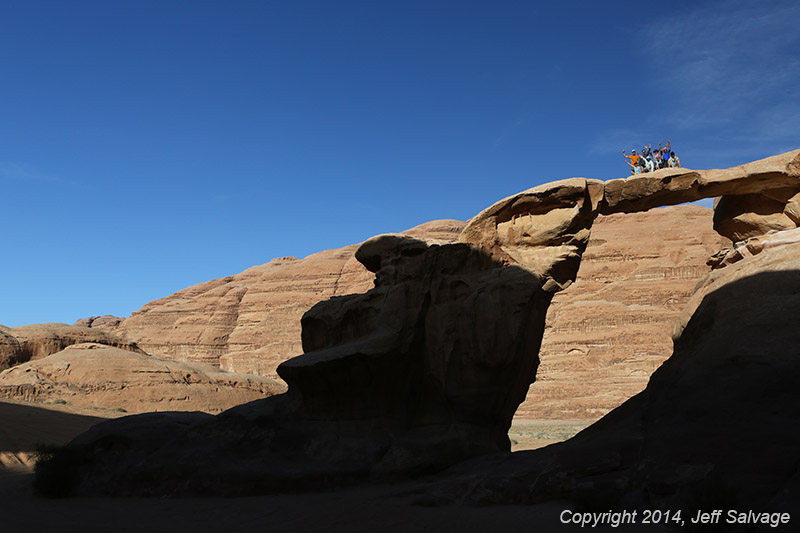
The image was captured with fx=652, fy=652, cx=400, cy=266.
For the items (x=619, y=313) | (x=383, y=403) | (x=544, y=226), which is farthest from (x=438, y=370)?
(x=619, y=313)

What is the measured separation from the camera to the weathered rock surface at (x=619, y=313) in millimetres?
44062

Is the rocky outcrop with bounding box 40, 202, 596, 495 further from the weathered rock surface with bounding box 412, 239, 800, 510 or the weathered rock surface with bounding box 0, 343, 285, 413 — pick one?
the weathered rock surface with bounding box 0, 343, 285, 413

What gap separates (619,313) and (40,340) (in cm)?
3912

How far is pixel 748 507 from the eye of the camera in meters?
6.00

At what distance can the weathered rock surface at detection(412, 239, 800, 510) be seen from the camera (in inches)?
254

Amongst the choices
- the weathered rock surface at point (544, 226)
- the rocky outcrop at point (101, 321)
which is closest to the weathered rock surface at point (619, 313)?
the weathered rock surface at point (544, 226)

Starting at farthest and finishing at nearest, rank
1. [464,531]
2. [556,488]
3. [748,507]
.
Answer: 1. [556,488]
2. [464,531]
3. [748,507]

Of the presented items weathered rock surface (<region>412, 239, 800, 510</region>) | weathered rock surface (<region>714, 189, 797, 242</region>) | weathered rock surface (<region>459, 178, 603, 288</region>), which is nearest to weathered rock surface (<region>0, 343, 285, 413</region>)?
weathered rock surface (<region>459, 178, 603, 288</region>)

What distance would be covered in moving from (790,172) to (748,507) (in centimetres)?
764

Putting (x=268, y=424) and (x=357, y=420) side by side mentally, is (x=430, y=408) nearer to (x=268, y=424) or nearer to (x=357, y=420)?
(x=357, y=420)

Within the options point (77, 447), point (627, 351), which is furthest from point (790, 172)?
point (627, 351)

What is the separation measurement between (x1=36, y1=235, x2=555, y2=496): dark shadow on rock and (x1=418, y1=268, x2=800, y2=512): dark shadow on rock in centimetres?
199

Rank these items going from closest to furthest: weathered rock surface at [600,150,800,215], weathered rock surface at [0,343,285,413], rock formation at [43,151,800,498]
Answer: rock formation at [43,151,800,498] < weathered rock surface at [600,150,800,215] < weathered rock surface at [0,343,285,413]

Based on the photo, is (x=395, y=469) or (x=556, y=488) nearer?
(x=556, y=488)
